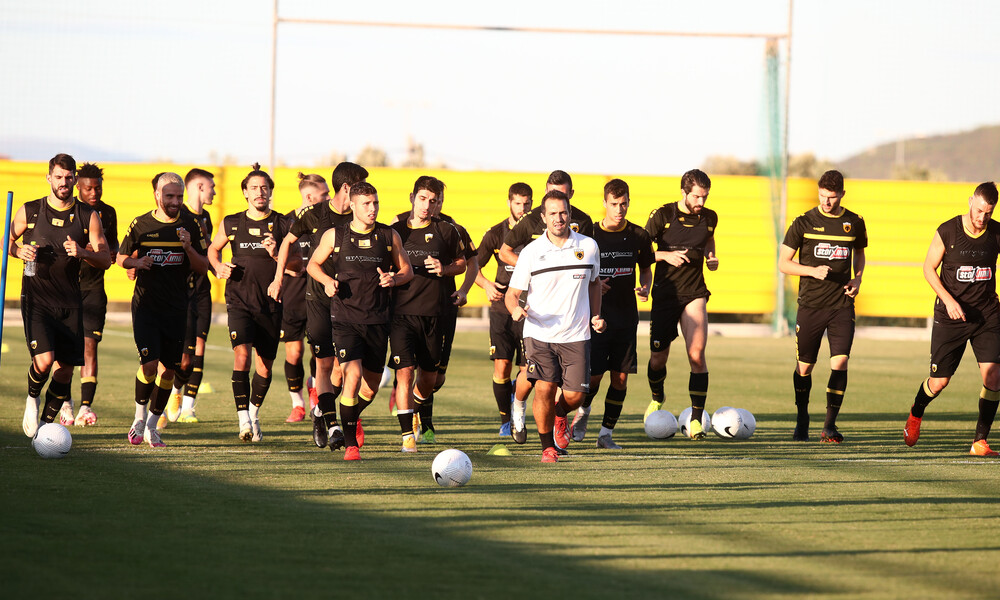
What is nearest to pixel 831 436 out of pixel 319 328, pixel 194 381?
pixel 319 328

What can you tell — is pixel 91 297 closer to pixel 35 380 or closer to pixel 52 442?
pixel 35 380

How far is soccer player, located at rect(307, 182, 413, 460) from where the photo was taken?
31.5 ft

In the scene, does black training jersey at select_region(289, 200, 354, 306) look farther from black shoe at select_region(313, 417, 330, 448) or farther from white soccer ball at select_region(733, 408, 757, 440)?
white soccer ball at select_region(733, 408, 757, 440)

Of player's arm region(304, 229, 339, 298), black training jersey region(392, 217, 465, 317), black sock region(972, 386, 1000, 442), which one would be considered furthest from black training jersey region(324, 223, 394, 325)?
black sock region(972, 386, 1000, 442)

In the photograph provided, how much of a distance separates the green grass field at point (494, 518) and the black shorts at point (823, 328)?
88cm

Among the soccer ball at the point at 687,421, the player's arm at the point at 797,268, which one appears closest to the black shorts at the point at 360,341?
the soccer ball at the point at 687,421

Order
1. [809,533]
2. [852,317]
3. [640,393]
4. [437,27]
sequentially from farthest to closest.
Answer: [437,27] → [640,393] → [852,317] → [809,533]

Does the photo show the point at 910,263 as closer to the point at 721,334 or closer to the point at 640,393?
the point at 721,334

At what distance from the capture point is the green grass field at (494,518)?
576cm

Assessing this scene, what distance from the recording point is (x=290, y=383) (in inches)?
479

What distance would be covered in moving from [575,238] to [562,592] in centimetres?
438

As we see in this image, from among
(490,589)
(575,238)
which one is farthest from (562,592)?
(575,238)

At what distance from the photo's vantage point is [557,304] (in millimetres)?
9500

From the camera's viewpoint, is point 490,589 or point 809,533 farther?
point 809,533
